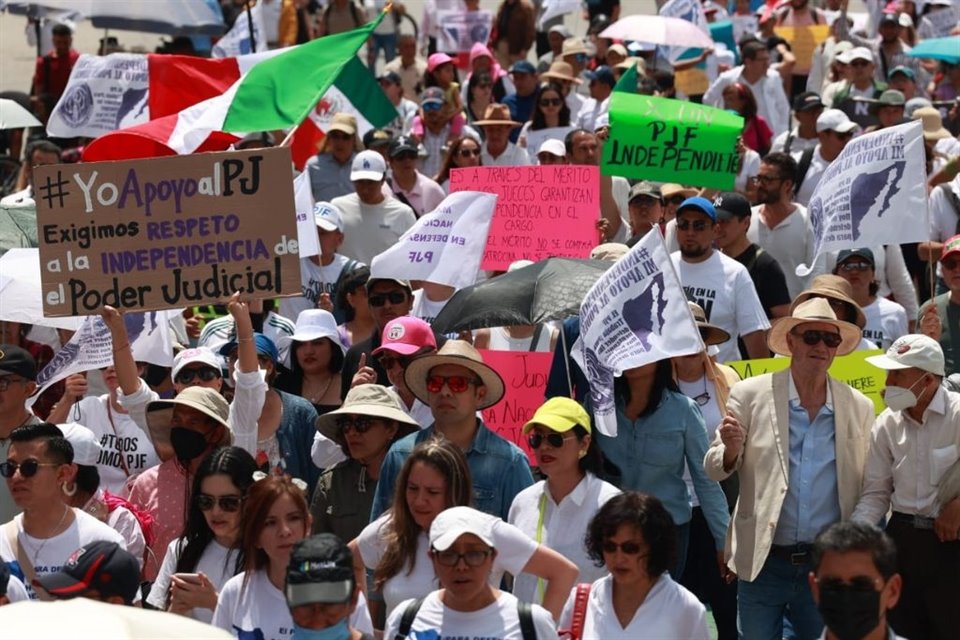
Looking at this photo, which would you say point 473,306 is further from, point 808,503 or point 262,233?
point 808,503

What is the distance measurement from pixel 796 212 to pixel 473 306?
3239 millimetres

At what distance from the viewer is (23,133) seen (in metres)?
18.5

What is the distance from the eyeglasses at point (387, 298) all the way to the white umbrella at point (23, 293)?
155 centimetres

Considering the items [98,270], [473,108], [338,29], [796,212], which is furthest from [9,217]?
[338,29]

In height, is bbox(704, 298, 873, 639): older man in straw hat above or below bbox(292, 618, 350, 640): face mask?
below

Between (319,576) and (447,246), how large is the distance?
4.74 meters

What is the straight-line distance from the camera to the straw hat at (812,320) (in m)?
7.73

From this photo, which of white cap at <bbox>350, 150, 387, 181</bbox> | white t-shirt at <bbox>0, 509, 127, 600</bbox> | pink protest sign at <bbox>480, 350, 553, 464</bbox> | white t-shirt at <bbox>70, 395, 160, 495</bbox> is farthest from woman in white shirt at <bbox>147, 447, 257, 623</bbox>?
white cap at <bbox>350, 150, 387, 181</bbox>

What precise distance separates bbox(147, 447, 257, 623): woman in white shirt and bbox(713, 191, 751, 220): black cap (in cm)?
402

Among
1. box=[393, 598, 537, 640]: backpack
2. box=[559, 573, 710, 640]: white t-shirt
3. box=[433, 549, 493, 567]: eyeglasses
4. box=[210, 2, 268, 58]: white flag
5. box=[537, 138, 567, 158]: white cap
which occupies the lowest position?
box=[210, 2, 268, 58]: white flag

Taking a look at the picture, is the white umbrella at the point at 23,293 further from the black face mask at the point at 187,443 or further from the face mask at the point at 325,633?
the face mask at the point at 325,633

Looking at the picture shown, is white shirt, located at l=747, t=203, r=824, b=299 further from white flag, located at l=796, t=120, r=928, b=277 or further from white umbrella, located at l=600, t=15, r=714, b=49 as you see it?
white umbrella, located at l=600, t=15, r=714, b=49

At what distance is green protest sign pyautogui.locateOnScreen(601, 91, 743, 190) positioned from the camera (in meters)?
12.3

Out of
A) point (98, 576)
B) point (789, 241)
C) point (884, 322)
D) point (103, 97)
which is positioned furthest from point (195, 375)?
point (103, 97)
